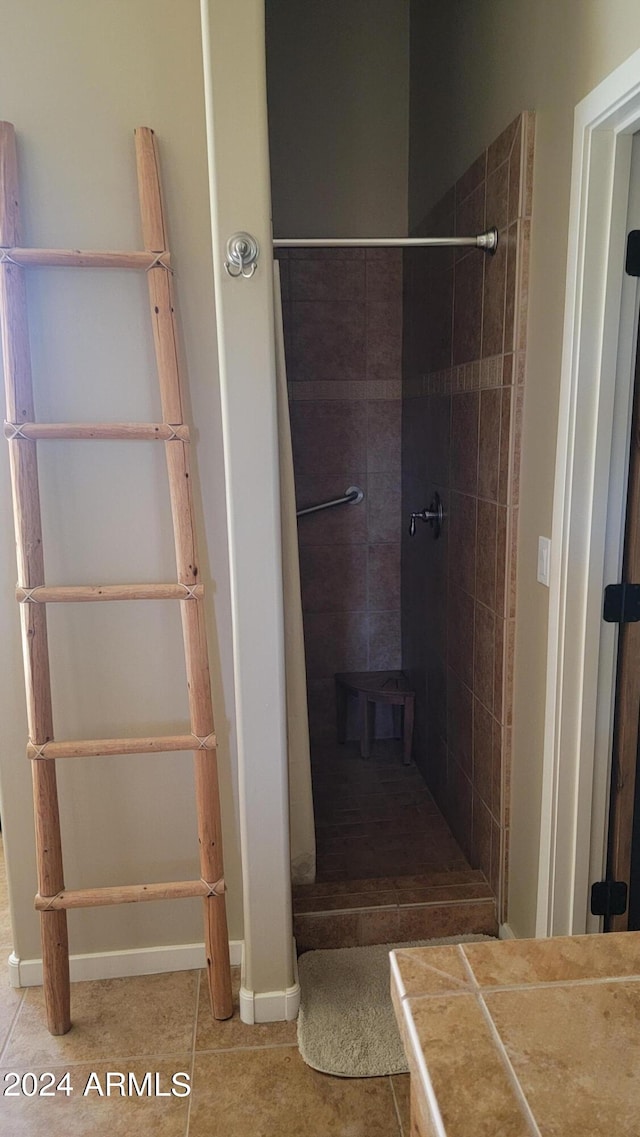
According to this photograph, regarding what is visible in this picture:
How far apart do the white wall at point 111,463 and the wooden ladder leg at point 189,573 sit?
0.07 m

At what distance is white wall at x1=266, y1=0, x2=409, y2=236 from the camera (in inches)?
122

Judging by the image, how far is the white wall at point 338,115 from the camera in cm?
309

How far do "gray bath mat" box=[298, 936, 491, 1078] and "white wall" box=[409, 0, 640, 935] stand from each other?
0.42 meters

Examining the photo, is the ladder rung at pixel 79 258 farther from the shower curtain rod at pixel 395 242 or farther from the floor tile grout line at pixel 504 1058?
the floor tile grout line at pixel 504 1058

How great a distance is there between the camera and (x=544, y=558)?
183 cm

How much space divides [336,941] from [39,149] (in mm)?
2167

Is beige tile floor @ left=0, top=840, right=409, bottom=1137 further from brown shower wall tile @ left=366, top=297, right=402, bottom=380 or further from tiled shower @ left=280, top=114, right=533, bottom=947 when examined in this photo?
brown shower wall tile @ left=366, top=297, right=402, bottom=380

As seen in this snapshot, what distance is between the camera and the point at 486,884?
226 cm

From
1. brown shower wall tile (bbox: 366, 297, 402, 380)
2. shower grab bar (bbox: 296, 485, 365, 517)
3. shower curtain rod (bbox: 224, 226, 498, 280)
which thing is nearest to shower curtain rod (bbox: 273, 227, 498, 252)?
shower curtain rod (bbox: 224, 226, 498, 280)

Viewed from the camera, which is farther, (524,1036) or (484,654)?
(484,654)

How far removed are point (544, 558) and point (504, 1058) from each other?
1.30m

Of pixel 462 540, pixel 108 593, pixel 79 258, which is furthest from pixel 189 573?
pixel 462 540

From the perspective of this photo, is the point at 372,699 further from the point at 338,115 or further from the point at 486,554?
the point at 338,115

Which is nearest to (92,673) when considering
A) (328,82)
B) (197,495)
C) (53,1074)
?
(197,495)
